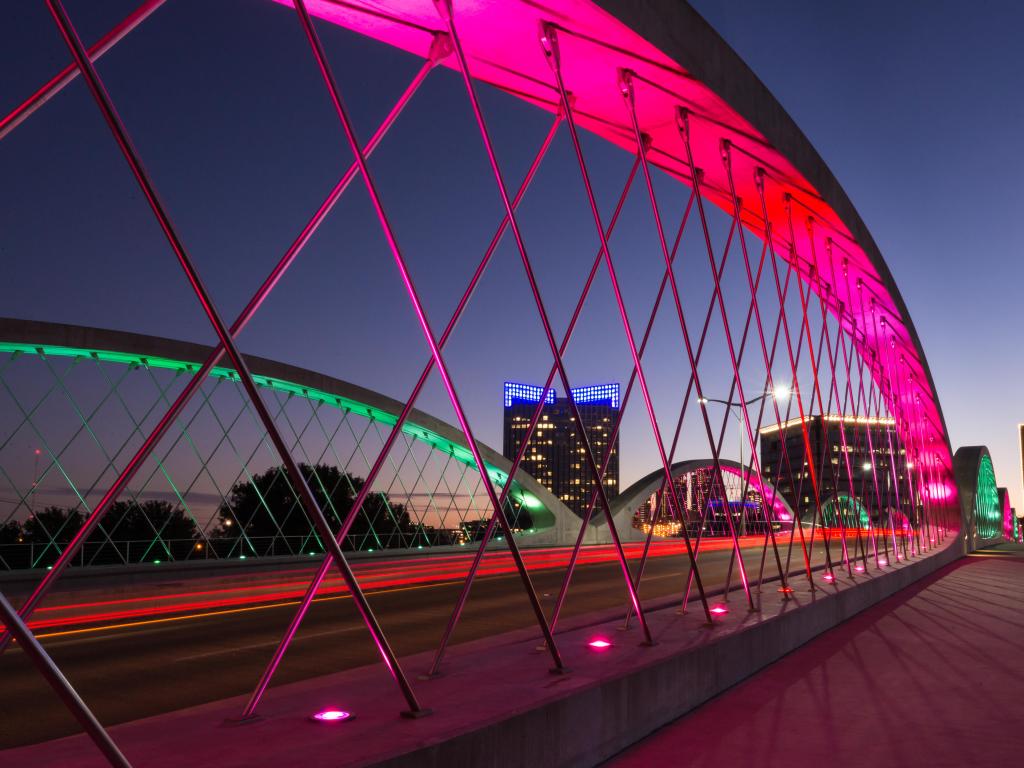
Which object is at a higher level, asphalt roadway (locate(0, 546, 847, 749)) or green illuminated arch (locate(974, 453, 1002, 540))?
green illuminated arch (locate(974, 453, 1002, 540))

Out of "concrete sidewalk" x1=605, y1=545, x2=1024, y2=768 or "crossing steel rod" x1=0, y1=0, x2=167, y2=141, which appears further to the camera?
"concrete sidewalk" x1=605, y1=545, x2=1024, y2=768

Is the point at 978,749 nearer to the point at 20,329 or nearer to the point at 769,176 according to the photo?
the point at 769,176

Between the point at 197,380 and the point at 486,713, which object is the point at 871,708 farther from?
the point at 197,380

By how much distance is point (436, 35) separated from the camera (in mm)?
7004

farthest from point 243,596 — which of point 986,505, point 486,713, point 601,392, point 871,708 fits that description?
point 601,392

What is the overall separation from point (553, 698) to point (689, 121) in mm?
6902

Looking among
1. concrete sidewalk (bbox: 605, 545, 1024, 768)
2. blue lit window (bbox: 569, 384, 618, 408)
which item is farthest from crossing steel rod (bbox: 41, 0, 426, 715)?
blue lit window (bbox: 569, 384, 618, 408)

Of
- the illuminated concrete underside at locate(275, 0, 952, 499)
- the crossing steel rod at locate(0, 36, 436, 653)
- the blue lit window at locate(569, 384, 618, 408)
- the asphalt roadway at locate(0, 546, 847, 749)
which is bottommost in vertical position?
the asphalt roadway at locate(0, 546, 847, 749)

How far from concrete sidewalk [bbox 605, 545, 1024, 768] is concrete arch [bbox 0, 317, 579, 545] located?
1103 cm

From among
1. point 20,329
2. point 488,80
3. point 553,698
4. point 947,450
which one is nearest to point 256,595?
point 20,329

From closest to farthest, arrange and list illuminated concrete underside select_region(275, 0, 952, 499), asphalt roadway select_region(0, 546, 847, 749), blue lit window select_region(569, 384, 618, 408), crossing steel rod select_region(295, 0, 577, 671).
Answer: crossing steel rod select_region(295, 0, 577, 671) < illuminated concrete underside select_region(275, 0, 952, 499) < asphalt roadway select_region(0, 546, 847, 749) < blue lit window select_region(569, 384, 618, 408)

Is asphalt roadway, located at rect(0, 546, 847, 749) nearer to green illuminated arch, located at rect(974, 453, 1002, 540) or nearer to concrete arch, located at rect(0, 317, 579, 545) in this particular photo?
concrete arch, located at rect(0, 317, 579, 545)

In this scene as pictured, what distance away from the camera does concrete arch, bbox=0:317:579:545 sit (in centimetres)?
2408

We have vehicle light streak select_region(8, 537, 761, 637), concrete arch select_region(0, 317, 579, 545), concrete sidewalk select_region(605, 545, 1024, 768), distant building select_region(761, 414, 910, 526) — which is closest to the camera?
concrete sidewalk select_region(605, 545, 1024, 768)
